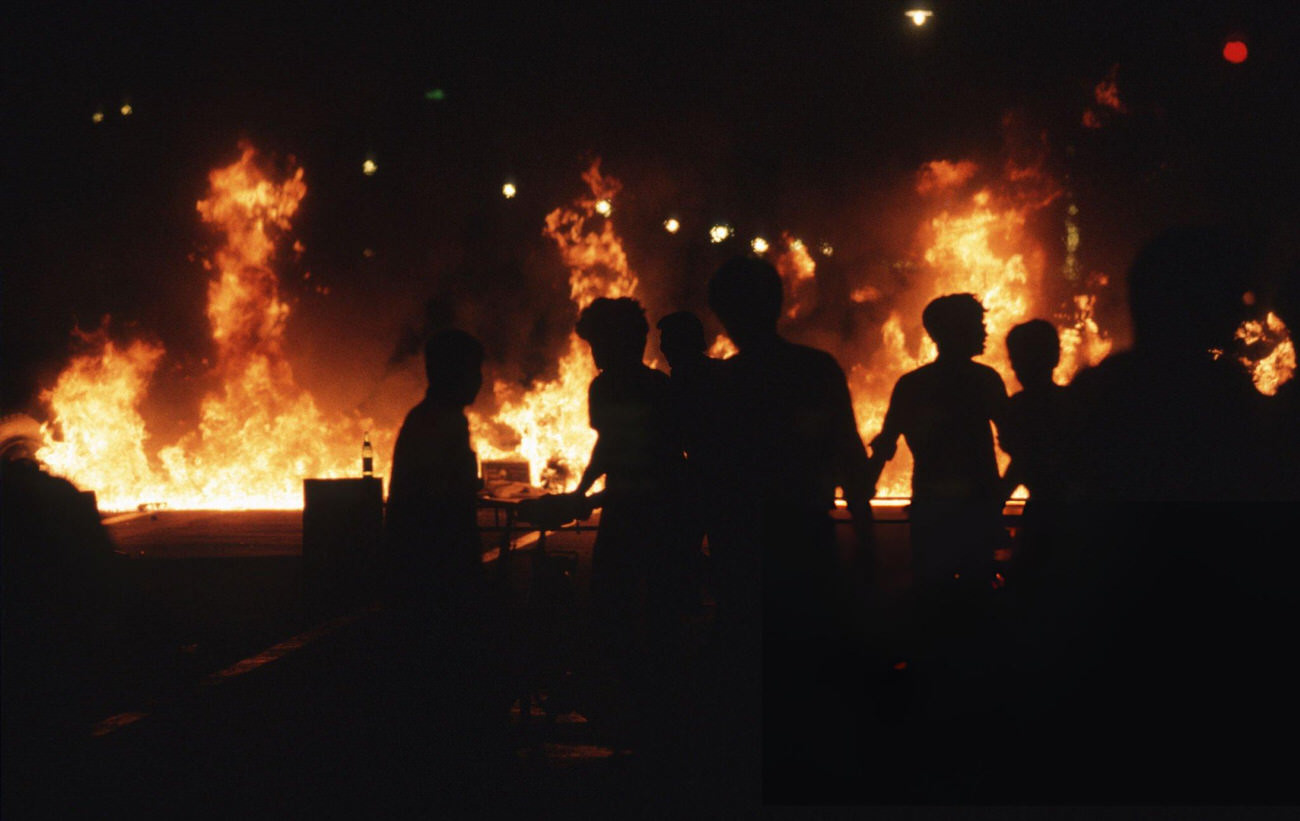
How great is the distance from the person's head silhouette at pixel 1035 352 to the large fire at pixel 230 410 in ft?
65.0

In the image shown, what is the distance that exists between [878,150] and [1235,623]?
69.5 ft

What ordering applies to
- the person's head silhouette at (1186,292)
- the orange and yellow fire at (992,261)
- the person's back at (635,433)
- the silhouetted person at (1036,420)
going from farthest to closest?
1. the orange and yellow fire at (992,261)
2. the person's back at (635,433)
3. the silhouetted person at (1036,420)
4. the person's head silhouette at (1186,292)

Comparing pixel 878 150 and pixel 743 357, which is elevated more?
pixel 878 150

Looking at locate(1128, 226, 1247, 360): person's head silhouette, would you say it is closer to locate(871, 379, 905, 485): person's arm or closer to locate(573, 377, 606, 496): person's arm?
locate(871, 379, 905, 485): person's arm

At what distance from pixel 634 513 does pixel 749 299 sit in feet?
4.91

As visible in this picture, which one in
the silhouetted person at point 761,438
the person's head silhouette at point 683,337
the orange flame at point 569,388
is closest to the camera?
the silhouetted person at point 761,438

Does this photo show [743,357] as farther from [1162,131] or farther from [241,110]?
[241,110]

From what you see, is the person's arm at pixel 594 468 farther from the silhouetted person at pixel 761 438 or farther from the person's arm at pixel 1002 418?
the person's arm at pixel 1002 418

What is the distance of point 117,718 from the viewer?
504 cm

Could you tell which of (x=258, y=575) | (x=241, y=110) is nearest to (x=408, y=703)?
(x=258, y=575)

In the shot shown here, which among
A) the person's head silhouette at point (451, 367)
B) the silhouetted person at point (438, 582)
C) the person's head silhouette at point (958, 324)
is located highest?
the person's head silhouette at point (958, 324)

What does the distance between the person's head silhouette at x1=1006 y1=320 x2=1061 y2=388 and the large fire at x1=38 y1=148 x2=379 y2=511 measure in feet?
65.0

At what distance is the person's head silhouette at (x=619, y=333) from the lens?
204 inches

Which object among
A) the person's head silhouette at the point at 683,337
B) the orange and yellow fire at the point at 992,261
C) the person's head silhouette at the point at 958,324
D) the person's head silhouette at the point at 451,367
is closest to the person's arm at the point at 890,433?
the person's head silhouette at the point at 958,324
